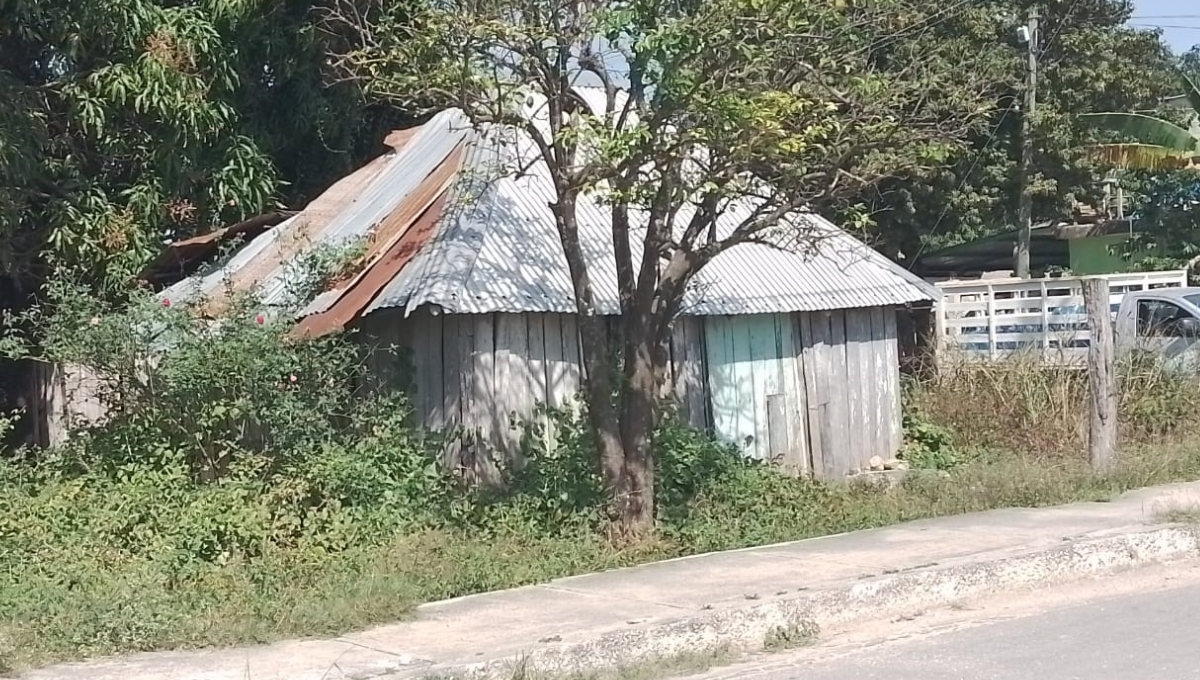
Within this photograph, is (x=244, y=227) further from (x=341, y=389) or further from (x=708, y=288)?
(x=708, y=288)

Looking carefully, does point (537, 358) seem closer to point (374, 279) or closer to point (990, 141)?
point (374, 279)

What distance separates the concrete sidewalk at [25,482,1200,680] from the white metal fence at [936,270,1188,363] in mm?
4941

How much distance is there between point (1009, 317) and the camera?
647 inches

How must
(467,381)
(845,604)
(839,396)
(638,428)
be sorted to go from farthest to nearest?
(839,396) < (467,381) < (638,428) < (845,604)

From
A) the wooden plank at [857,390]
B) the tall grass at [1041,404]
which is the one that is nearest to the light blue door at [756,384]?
the wooden plank at [857,390]

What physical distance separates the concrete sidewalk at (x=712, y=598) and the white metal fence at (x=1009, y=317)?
4.94m

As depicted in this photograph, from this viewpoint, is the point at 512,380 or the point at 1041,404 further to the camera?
the point at 1041,404

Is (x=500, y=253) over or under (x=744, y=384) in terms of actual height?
over

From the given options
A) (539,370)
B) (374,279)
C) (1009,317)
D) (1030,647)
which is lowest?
(1030,647)

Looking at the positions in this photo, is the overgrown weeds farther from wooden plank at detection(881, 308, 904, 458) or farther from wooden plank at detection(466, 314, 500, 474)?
wooden plank at detection(881, 308, 904, 458)

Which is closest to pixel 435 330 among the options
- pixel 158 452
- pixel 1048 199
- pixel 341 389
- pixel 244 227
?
pixel 341 389

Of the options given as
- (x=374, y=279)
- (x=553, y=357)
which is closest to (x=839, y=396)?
(x=553, y=357)

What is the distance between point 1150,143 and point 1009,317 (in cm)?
724

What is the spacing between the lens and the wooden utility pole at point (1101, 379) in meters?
12.0
